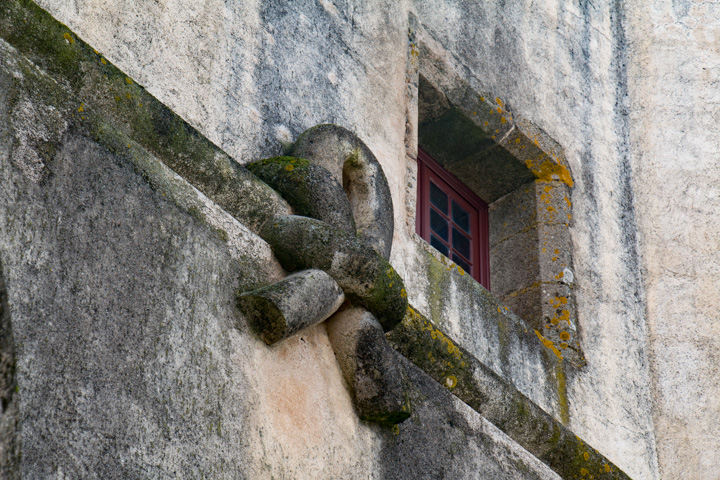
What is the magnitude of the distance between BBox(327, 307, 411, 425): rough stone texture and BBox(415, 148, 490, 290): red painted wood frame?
2.70m

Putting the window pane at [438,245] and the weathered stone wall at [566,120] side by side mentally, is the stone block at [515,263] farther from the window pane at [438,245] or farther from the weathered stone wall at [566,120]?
the window pane at [438,245]

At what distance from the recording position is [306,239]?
253 centimetres

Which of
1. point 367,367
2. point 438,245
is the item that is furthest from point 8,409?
point 438,245

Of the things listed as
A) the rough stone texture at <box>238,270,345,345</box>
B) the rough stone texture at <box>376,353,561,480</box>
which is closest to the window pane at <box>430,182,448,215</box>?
the rough stone texture at <box>376,353,561,480</box>

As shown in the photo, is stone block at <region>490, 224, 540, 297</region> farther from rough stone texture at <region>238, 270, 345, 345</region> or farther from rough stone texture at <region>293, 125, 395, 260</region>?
rough stone texture at <region>238, 270, 345, 345</region>

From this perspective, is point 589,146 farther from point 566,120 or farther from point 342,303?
point 342,303

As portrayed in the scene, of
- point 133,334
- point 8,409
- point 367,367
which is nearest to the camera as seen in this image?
point 8,409

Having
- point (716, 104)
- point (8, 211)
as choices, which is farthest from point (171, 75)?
point (716, 104)

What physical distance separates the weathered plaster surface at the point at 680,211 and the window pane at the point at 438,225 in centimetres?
119

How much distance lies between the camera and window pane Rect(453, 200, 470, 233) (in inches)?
223

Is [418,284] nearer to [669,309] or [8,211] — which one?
[669,309]

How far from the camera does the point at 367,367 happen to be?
99.0 inches

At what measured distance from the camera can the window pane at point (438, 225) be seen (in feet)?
17.7

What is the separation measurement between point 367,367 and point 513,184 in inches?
135
